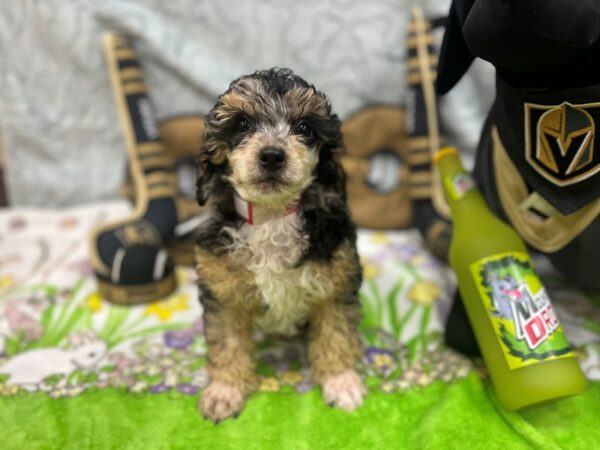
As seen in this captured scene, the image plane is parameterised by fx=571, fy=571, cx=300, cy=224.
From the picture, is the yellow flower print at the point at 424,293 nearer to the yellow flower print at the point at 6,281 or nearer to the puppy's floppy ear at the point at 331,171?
the puppy's floppy ear at the point at 331,171

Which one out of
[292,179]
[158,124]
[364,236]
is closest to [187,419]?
[292,179]

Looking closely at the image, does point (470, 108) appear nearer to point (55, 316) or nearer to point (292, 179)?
point (292, 179)

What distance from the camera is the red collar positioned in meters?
1.50

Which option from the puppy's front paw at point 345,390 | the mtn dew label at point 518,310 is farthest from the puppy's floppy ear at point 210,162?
the mtn dew label at point 518,310

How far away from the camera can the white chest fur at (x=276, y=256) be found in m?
1.50

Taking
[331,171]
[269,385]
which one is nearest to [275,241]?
[331,171]

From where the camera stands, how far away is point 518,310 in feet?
4.86

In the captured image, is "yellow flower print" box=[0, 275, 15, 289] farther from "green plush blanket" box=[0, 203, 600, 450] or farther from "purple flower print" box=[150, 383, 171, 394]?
"purple flower print" box=[150, 383, 171, 394]

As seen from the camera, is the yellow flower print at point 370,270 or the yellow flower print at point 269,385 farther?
the yellow flower print at point 370,270

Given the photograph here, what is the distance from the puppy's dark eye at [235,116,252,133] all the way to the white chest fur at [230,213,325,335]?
0.25 m

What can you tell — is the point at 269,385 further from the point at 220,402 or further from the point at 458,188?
the point at 458,188

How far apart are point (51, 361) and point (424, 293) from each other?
1.31 metres

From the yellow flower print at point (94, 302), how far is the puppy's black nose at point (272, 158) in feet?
3.64

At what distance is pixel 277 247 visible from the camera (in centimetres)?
151
